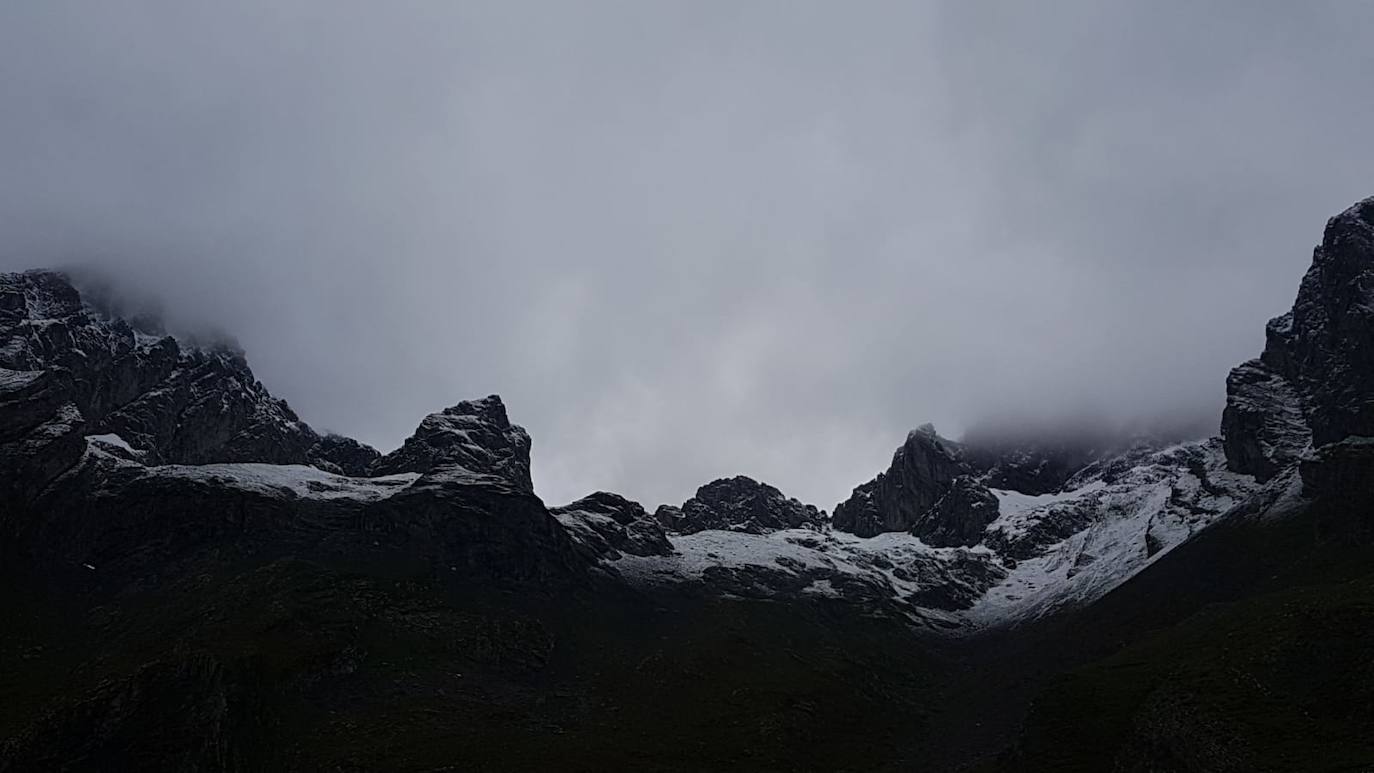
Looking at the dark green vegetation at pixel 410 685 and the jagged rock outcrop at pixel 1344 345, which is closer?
the dark green vegetation at pixel 410 685

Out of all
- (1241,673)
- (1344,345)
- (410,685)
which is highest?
(1344,345)

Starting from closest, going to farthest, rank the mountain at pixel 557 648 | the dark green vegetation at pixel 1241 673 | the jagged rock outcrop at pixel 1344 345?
the dark green vegetation at pixel 1241 673, the mountain at pixel 557 648, the jagged rock outcrop at pixel 1344 345

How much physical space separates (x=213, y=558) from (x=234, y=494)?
19.6 meters

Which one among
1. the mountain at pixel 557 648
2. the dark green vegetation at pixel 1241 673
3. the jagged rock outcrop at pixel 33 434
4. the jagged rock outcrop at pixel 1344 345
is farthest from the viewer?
the jagged rock outcrop at pixel 1344 345

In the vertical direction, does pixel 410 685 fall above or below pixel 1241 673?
above

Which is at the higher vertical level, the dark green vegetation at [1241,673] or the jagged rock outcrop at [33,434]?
the jagged rock outcrop at [33,434]

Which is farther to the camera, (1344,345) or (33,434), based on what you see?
(1344,345)

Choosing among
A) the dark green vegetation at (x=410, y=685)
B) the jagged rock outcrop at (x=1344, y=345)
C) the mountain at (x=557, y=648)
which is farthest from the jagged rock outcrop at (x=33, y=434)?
the jagged rock outcrop at (x=1344, y=345)

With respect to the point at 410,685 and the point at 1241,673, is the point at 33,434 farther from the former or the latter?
the point at 1241,673

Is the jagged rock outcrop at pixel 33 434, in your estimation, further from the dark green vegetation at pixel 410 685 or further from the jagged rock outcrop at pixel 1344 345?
the jagged rock outcrop at pixel 1344 345

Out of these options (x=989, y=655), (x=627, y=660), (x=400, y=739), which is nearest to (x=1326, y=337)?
(x=989, y=655)

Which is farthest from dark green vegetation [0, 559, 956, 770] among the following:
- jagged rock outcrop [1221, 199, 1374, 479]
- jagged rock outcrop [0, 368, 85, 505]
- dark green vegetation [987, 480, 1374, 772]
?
jagged rock outcrop [1221, 199, 1374, 479]

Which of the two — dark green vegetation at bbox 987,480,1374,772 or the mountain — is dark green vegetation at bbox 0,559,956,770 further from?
dark green vegetation at bbox 987,480,1374,772

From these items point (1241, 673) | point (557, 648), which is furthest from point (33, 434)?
point (1241, 673)
